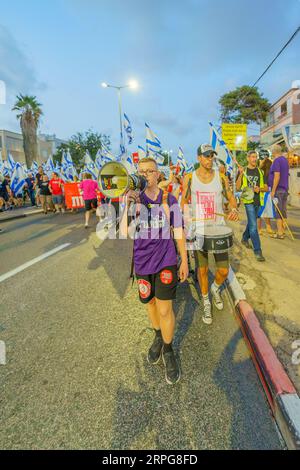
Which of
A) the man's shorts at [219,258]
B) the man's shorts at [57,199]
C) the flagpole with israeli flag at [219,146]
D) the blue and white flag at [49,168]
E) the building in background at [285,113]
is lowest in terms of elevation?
the man's shorts at [219,258]

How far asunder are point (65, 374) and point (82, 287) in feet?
6.61

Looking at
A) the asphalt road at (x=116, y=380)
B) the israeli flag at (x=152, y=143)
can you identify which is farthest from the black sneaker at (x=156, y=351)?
the israeli flag at (x=152, y=143)

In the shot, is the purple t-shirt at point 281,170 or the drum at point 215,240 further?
the purple t-shirt at point 281,170

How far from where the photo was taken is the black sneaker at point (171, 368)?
2.29m

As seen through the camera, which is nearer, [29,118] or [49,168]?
[49,168]

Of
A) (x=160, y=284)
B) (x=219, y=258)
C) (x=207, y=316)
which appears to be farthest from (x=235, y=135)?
(x=160, y=284)

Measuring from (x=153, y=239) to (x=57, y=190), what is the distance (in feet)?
43.4

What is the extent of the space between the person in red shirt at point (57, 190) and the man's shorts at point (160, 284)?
43.0ft

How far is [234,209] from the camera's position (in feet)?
11.3

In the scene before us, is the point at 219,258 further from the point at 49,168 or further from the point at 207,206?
the point at 49,168

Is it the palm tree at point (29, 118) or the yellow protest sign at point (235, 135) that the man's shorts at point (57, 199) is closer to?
the yellow protest sign at point (235, 135)

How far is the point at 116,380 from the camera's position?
232 cm

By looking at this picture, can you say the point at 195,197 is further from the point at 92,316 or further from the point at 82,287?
the point at 82,287
